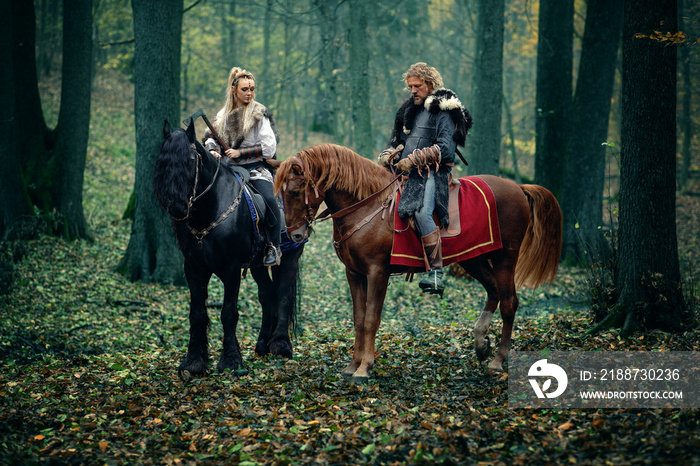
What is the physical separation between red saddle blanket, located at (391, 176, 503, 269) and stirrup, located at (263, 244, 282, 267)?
5.34 ft

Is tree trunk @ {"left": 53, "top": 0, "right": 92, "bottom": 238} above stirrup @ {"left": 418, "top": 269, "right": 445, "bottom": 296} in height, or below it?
above

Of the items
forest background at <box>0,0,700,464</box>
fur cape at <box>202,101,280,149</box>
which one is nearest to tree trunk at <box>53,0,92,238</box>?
forest background at <box>0,0,700,464</box>

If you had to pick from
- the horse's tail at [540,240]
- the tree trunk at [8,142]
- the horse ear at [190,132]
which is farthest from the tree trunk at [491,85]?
the tree trunk at [8,142]

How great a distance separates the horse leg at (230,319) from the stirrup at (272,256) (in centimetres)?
45

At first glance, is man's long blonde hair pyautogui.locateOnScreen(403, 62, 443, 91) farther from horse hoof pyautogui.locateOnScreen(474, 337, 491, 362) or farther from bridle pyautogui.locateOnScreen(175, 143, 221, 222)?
horse hoof pyautogui.locateOnScreen(474, 337, 491, 362)

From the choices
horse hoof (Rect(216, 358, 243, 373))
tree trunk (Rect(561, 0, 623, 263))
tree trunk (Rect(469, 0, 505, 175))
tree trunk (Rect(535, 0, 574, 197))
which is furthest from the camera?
tree trunk (Rect(535, 0, 574, 197))

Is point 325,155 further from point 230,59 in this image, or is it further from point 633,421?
point 230,59

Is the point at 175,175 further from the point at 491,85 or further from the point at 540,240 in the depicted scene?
the point at 491,85

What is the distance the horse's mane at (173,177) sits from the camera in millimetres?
5332

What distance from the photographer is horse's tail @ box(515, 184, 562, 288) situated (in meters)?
6.56

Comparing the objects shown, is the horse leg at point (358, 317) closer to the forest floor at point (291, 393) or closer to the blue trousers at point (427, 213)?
the forest floor at point (291, 393)

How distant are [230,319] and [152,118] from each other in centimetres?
569

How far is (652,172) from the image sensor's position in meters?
6.18

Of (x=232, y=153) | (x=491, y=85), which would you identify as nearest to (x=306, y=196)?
(x=232, y=153)
